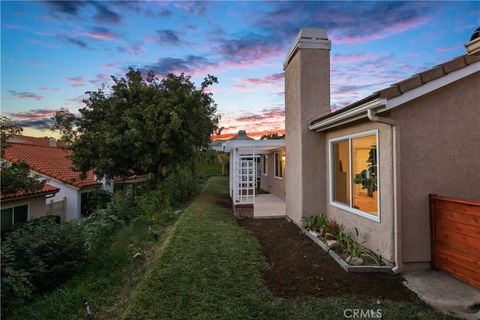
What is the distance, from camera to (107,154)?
527 inches

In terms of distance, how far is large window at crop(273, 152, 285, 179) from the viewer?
15234 mm

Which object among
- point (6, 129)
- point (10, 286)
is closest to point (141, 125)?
point (6, 129)

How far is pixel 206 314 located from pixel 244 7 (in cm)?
908

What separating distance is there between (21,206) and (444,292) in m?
16.3

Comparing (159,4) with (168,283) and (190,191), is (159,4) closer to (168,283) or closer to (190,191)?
(168,283)

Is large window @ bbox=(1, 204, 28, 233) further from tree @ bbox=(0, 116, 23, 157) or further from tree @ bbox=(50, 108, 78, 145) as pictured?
tree @ bbox=(50, 108, 78, 145)

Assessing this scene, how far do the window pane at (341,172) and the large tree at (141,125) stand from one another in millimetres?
7750

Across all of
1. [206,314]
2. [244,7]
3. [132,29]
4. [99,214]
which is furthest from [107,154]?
[206,314]

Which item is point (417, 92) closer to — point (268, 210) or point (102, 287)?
point (102, 287)

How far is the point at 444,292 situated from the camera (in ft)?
13.7

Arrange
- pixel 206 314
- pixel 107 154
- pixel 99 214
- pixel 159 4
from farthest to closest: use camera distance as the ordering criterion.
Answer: pixel 107 154, pixel 99 214, pixel 159 4, pixel 206 314

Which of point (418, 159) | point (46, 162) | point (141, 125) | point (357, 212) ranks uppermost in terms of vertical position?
Answer: point (141, 125)

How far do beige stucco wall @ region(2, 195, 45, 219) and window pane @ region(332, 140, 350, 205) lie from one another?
1377cm

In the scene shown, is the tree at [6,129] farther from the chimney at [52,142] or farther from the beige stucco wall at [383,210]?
the chimney at [52,142]
